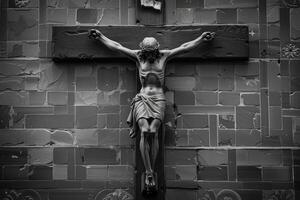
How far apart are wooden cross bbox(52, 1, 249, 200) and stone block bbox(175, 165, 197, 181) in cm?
120

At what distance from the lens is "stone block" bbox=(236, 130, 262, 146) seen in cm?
666

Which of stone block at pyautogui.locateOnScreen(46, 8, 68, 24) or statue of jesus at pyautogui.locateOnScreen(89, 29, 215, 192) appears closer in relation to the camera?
statue of jesus at pyautogui.locateOnScreen(89, 29, 215, 192)

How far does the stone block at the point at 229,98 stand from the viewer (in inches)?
265

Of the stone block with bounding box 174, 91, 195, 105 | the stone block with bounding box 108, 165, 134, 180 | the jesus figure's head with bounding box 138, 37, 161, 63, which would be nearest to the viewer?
the jesus figure's head with bounding box 138, 37, 161, 63

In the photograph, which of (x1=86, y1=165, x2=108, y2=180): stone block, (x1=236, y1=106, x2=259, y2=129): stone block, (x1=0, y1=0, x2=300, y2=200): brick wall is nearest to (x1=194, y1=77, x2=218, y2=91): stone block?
(x1=0, y1=0, x2=300, y2=200): brick wall

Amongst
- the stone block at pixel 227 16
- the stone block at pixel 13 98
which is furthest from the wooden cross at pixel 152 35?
the stone block at pixel 13 98

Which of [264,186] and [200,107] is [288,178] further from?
[200,107]

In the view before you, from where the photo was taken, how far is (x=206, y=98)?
6750 millimetres

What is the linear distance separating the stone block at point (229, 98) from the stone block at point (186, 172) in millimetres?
793

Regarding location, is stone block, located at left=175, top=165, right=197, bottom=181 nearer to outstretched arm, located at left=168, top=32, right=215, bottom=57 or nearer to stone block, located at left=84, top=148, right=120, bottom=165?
stone block, located at left=84, top=148, right=120, bottom=165

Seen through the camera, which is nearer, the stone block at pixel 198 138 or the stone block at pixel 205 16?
the stone block at pixel 198 138

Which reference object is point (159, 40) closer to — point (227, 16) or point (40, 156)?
point (227, 16)

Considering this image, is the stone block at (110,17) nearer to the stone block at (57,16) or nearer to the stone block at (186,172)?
the stone block at (57,16)

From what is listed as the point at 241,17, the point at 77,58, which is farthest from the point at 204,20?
the point at 77,58
